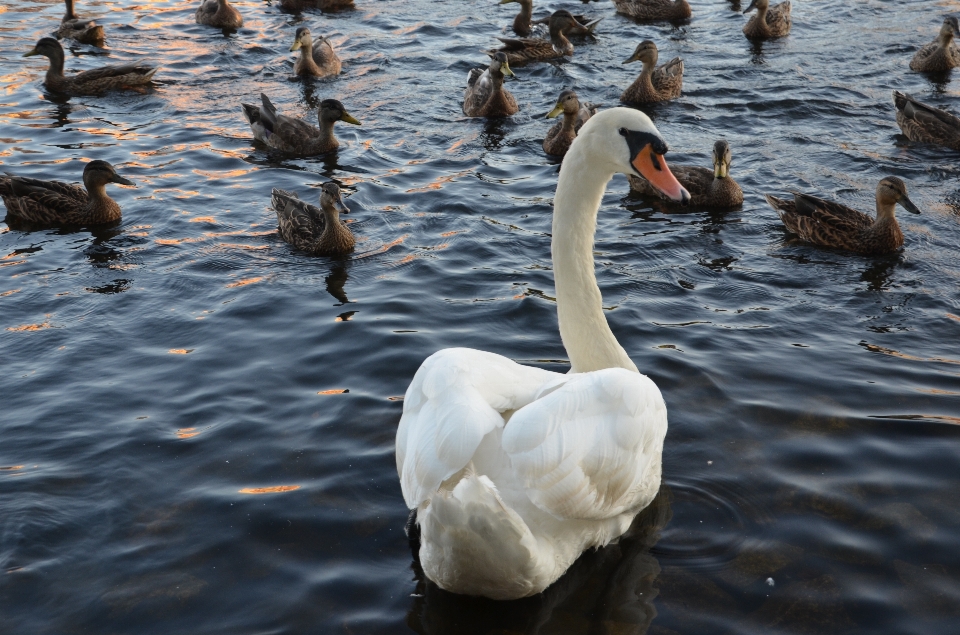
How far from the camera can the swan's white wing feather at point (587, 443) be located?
4.30 metres

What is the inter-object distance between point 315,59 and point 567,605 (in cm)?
1328

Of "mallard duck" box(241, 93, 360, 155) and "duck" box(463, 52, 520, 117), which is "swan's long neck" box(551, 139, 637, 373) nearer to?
"mallard duck" box(241, 93, 360, 155)

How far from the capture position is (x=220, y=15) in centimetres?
1880

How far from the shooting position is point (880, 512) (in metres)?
5.78

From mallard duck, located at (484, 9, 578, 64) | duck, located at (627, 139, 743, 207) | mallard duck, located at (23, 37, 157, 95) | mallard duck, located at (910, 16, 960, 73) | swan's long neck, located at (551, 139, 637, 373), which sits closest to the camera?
swan's long neck, located at (551, 139, 637, 373)

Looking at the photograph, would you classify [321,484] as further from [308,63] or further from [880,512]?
[308,63]

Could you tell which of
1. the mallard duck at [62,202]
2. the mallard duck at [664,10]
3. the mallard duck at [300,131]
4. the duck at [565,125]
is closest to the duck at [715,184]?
the duck at [565,125]

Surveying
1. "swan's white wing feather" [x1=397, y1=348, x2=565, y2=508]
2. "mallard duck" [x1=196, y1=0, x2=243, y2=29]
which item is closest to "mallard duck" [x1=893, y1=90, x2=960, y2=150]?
"swan's white wing feather" [x1=397, y1=348, x2=565, y2=508]

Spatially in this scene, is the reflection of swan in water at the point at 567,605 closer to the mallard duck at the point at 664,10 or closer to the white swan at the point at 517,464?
the white swan at the point at 517,464

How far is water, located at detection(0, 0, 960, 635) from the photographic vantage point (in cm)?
520

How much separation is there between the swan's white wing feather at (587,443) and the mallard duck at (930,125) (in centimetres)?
919

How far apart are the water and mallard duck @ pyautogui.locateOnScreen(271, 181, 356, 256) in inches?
9.8

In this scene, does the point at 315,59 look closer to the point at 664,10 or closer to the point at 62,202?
the point at 62,202

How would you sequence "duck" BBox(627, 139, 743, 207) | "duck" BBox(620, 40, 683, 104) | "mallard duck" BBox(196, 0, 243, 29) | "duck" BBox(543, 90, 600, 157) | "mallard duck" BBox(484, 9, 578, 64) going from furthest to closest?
"mallard duck" BBox(196, 0, 243, 29) → "mallard duck" BBox(484, 9, 578, 64) → "duck" BBox(620, 40, 683, 104) → "duck" BBox(543, 90, 600, 157) → "duck" BBox(627, 139, 743, 207)
